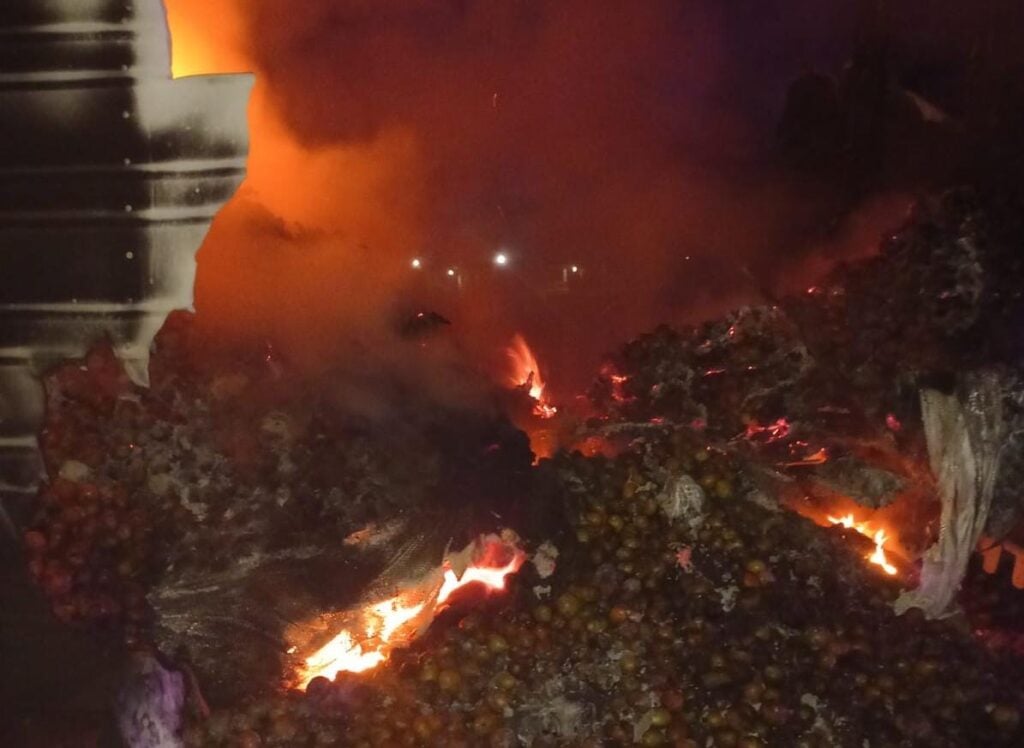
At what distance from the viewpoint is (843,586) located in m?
3.32

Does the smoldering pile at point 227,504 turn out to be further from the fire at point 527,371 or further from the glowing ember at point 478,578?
the fire at point 527,371

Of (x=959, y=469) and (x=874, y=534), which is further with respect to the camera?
(x=874, y=534)

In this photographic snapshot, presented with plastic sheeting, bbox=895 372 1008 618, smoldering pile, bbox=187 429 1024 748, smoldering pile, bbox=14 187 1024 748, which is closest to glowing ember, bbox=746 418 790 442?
smoldering pile, bbox=14 187 1024 748

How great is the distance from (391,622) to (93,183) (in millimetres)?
2121

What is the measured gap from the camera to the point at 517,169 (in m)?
4.07

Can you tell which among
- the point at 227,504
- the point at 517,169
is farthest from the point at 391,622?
the point at 517,169

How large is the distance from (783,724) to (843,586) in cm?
70

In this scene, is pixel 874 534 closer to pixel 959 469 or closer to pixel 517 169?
pixel 959 469

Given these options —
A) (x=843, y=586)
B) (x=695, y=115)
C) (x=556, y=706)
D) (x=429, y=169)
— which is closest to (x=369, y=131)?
(x=429, y=169)

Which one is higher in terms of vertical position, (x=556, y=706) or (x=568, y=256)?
(x=568, y=256)

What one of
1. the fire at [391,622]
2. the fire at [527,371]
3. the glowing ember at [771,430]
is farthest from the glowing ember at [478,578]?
the glowing ember at [771,430]

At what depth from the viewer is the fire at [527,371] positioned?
4281mm

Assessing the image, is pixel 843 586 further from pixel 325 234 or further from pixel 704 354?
pixel 325 234

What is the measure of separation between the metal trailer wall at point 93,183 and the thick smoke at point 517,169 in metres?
0.36
